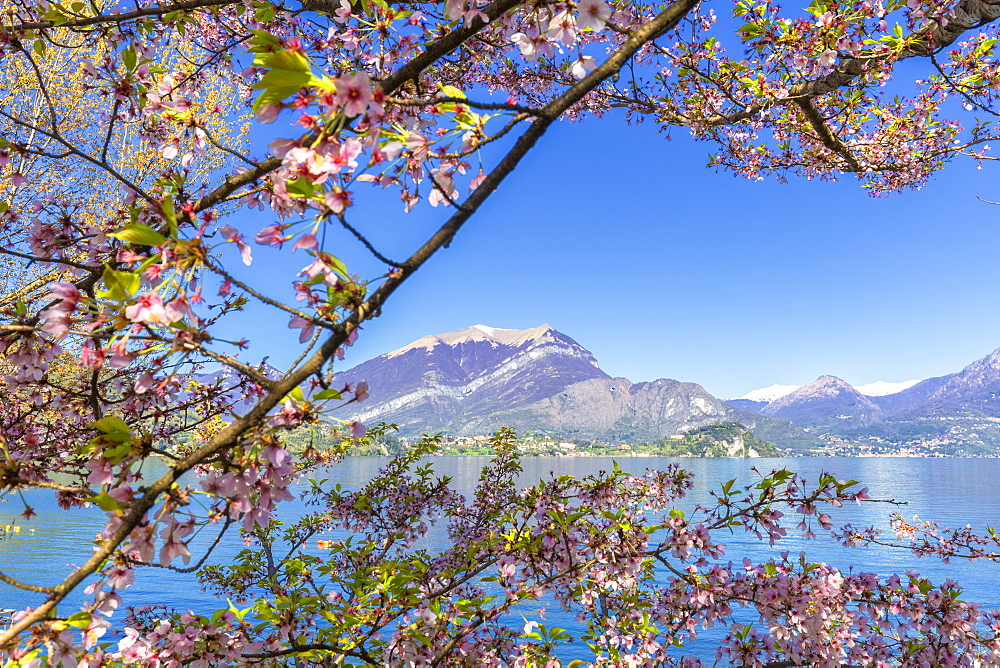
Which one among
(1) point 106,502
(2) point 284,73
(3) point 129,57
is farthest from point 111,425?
(3) point 129,57

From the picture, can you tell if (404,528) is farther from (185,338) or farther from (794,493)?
(185,338)

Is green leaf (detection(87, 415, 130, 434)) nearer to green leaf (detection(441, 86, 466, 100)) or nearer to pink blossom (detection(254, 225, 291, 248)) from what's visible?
pink blossom (detection(254, 225, 291, 248))

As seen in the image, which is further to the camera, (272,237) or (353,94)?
(272,237)

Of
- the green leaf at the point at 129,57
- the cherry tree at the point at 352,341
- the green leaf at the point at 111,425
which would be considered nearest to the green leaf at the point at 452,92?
the cherry tree at the point at 352,341

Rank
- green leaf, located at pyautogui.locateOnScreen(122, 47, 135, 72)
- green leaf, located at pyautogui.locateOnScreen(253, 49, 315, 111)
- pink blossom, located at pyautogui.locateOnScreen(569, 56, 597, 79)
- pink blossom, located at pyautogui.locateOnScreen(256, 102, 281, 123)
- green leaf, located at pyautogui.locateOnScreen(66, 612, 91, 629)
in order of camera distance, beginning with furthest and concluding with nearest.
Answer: green leaf, located at pyautogui.locateOnScreen(122, 47, 135, 72) → pink blossom, located at pyautogui.locateOnScreen(569, 56, 597, 79) → green leaf, located at pyautogui.locateOnScreen(66, 612, 91, 629) → pink blossom, located at pyautogui.locateOnScreen(256, 102, 281, 123) → green leaf, located at pyautogui.locateOnScreen(253, 49, 315, 111)

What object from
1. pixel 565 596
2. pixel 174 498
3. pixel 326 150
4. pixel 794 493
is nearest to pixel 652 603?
pixel 565 596

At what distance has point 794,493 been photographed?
151 inches

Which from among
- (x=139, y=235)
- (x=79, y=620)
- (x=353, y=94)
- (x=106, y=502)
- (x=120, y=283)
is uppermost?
(x=353, y=94)

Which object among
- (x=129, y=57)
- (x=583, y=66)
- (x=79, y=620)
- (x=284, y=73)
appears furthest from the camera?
Result: (x=129, y=57)

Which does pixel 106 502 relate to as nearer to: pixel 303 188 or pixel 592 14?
pixel 303 188

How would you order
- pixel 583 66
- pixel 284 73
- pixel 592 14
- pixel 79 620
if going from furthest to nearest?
pixel 583 66 < pixel 592 14 < pixel 79 620 < pixel 284 73

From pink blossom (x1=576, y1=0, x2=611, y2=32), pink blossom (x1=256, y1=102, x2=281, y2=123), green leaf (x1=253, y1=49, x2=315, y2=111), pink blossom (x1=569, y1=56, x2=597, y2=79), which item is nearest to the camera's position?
green leaf (x1=253, y1=49, x2=315, y2=111)

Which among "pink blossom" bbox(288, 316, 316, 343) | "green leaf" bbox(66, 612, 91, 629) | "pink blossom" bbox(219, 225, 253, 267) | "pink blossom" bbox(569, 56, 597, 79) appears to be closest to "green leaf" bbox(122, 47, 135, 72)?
"pink blossom" bbox(219, 225, 253, 267)

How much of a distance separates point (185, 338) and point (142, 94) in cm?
237
